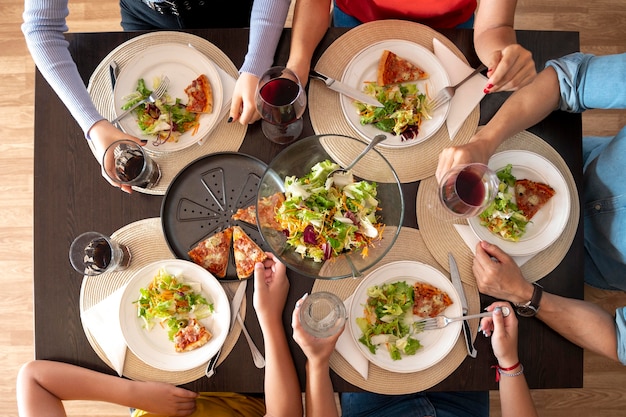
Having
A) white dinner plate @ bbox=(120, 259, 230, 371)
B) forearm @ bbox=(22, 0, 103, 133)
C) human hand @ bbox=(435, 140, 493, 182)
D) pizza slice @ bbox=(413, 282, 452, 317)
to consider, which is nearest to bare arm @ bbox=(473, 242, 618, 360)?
pizza slice @ bbox=(413, 282, 452, 317)

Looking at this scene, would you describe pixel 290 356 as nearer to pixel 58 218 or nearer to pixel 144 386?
pixel 144 386

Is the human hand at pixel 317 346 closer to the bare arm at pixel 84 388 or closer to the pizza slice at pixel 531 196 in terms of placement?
the bare arm at pixel 84 388

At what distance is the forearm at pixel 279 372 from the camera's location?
1.21m

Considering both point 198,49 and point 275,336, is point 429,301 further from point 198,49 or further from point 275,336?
point 198,49

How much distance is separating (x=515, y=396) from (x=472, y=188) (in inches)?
23.4

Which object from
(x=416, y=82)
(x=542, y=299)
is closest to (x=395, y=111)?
(x=416, y=82)

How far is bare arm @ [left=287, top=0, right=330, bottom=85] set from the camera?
1.29 meters

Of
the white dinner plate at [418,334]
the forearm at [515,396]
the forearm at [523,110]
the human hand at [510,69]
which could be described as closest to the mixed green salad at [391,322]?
the white dinner plate at [418,334]

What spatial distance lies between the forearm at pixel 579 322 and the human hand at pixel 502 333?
0.29 feet

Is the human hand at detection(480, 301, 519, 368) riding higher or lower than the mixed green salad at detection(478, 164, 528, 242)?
lower

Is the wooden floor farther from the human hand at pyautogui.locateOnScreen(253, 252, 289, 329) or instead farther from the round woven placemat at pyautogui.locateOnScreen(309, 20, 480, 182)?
the human hand at pyautogui.locateOnScreen(253, 252, 289, 329)

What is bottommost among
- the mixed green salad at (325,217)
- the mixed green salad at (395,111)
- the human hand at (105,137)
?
the mixed green salad at (325,217)

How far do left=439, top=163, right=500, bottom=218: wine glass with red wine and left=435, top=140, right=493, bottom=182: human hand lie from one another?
0.12ft

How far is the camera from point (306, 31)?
4.25 ft
